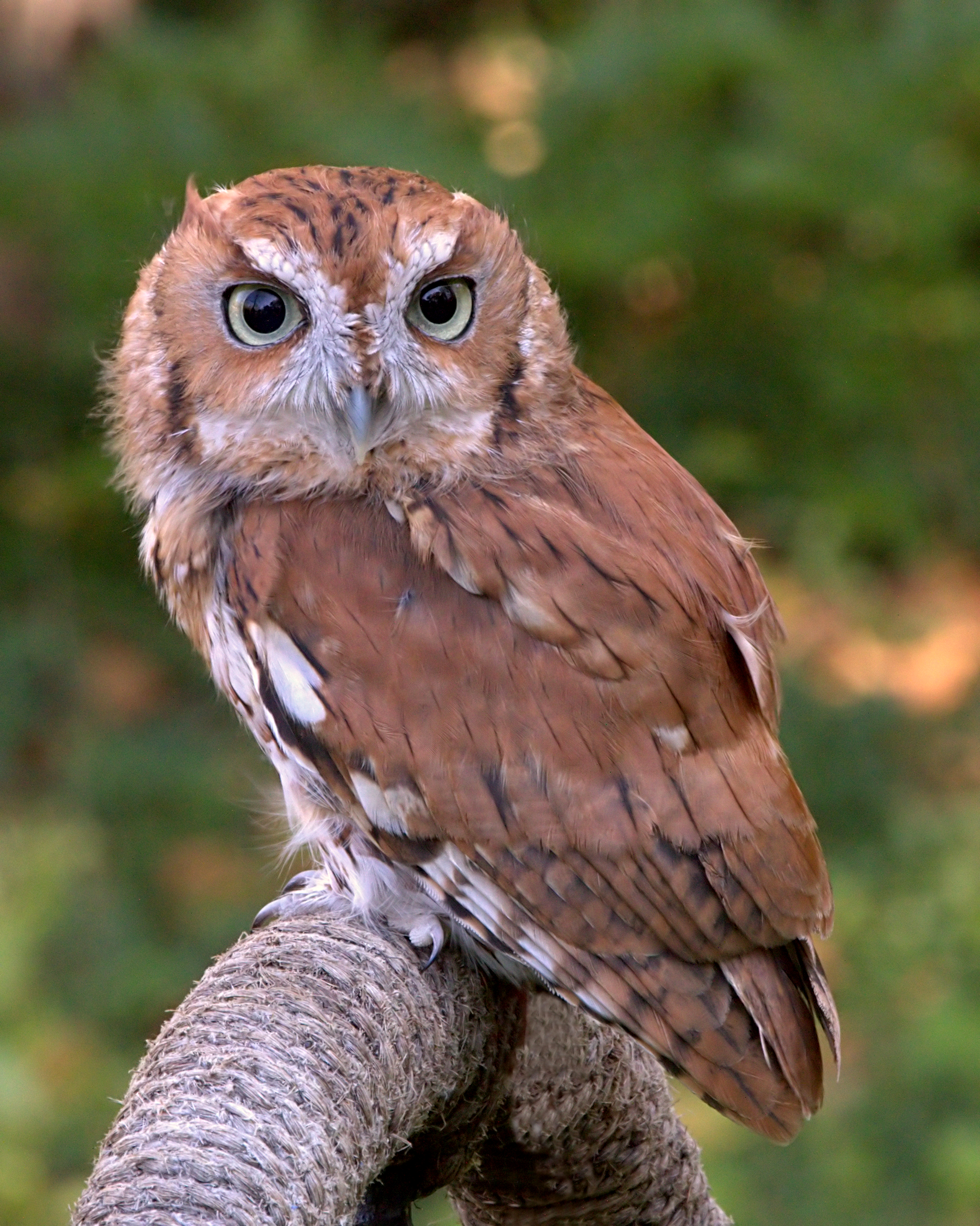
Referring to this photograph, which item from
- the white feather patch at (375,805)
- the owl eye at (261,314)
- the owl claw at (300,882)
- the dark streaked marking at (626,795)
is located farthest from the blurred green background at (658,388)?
the dark streaked marking at (626,795)

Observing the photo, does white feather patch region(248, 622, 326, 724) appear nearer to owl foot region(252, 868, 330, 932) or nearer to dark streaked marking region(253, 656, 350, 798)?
dark streaked marking region(253, 656, 350, 798)

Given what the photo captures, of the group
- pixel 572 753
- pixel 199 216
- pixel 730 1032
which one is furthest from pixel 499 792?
pixel 199 216

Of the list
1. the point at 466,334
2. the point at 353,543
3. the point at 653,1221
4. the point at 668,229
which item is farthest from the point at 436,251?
the point at 668,229

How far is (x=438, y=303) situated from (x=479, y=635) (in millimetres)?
443

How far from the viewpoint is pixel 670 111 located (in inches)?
170

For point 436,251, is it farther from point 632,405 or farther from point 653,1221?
point 632,405

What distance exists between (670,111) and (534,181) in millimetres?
461

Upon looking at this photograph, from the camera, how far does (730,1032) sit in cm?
176

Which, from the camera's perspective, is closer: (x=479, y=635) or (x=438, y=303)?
(x=479, y=635)

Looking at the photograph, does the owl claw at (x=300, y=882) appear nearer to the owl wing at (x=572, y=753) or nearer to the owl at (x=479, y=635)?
the owl at (x=479, y=635)

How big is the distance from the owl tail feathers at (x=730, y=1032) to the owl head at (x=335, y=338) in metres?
0.69

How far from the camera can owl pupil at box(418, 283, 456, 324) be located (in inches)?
76.0

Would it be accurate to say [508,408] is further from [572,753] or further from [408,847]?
[408,847]

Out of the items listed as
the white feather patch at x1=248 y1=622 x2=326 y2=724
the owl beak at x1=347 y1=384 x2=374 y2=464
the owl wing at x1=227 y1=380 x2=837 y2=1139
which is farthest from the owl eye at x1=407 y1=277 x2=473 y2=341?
the white feather patch at x1=248 y1=622 x2=326 y2=724
